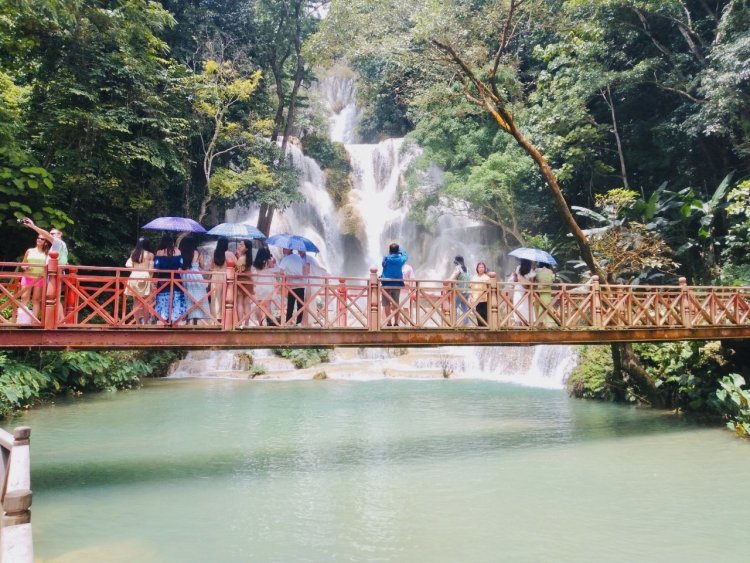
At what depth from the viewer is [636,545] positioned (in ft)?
20.7

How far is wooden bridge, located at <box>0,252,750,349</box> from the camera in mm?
8039

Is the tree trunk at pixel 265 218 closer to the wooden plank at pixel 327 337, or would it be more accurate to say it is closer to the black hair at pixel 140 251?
the black hair at pixel 140 251

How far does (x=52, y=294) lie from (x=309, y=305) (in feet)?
11.3

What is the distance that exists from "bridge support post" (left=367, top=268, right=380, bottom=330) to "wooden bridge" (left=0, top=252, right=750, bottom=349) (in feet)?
0.05

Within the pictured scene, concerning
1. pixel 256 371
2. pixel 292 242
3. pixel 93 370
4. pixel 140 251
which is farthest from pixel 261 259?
pixel 256 371

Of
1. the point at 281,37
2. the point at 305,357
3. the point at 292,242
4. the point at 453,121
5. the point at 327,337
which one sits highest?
the point at 281,37

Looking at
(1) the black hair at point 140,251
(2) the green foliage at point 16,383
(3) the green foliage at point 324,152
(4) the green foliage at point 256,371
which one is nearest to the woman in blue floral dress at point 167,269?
(1) the black hair at point 140,251

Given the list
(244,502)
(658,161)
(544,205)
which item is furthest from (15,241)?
(658,161)

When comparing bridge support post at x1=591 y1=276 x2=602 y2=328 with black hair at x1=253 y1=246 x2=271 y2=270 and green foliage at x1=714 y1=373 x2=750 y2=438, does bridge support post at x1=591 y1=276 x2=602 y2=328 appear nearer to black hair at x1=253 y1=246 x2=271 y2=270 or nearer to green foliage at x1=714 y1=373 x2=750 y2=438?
green foliage at x1=714 y1=373 x2=750 y2=438

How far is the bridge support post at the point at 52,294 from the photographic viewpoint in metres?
7.80

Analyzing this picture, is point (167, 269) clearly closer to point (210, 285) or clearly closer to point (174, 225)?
point (210, 285)

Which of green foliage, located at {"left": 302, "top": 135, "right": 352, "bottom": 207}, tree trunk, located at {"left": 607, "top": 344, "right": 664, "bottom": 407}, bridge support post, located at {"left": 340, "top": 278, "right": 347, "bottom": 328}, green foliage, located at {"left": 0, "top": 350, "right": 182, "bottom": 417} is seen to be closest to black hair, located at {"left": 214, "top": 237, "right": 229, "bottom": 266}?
bridge support post, located at {"left": 340, "top": 278, "right": 347, "bottom": 328}

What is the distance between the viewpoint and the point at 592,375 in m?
15.5

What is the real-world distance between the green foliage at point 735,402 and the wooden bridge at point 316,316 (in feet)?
2.91
